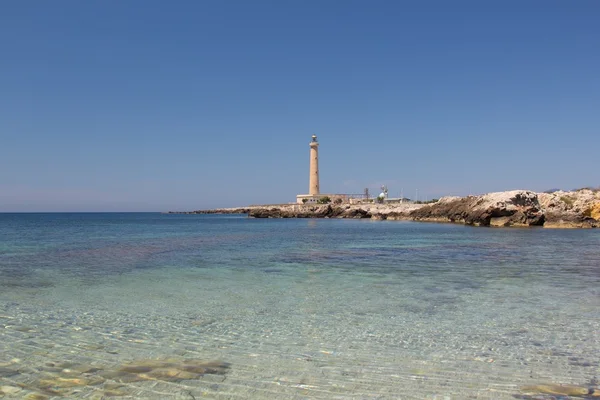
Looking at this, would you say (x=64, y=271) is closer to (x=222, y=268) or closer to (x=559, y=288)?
(x=222, y=268)

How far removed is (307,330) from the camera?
282 inches

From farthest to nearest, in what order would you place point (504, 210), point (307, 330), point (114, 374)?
1. point (504, 210)
2. point (307, 330)
3. point (114, 374)

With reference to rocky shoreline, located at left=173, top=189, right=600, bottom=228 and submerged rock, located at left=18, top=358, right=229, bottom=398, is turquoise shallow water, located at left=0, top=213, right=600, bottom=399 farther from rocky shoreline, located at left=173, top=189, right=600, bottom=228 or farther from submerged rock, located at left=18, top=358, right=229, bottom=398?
rocky shoreline, located at left=173, top=189, right=600, bottom=228

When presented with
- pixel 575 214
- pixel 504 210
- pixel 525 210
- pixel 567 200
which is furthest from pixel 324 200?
pixel 575 214

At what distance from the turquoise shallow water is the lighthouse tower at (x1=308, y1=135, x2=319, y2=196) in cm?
9829

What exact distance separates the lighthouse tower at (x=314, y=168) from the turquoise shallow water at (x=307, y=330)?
9829 centimetres

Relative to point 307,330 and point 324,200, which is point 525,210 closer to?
point 307,330

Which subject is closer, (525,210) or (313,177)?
(525,210)

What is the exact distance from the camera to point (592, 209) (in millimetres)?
41031

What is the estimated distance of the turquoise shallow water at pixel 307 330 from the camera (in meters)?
4.96

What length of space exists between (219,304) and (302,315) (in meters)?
1.97

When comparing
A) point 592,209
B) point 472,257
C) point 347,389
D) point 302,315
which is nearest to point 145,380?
point 347,389

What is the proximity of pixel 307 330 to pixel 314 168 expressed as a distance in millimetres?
106176

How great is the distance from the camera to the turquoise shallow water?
4957 mm
